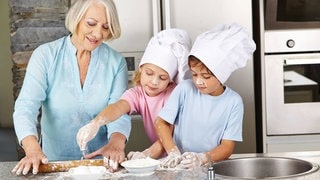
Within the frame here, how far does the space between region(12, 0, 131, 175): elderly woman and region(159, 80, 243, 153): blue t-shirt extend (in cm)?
17

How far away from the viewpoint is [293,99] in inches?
103

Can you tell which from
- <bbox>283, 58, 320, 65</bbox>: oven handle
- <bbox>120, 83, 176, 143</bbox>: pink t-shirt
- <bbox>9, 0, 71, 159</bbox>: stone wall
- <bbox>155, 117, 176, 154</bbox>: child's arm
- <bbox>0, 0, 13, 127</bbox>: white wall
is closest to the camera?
<bbox>155, 117, 176, 154</bbox>: child's arm

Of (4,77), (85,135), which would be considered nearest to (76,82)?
(85,135)

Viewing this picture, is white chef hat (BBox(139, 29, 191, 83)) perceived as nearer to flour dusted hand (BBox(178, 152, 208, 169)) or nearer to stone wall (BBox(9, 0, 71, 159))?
flour dusted hand (BBox(178, 152, 208, 169))

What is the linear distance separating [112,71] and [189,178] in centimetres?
62

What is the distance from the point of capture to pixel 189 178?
1.46 metres

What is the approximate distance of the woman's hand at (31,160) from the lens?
5.16 feet

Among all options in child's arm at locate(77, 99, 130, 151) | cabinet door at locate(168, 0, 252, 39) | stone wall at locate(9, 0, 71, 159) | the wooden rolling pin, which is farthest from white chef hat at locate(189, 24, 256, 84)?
stone wall at locate(9, 0, 71, 159)

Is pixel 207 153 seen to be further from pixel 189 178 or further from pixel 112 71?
pixel 112 71

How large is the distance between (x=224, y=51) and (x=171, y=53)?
0.73 ft

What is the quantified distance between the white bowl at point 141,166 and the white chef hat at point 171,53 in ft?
1.28

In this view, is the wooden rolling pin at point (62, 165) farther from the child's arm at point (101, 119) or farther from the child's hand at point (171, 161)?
the child's hand at point (171, 161)

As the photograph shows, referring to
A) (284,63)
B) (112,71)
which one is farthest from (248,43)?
(284,63)

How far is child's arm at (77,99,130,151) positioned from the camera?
1659mm
